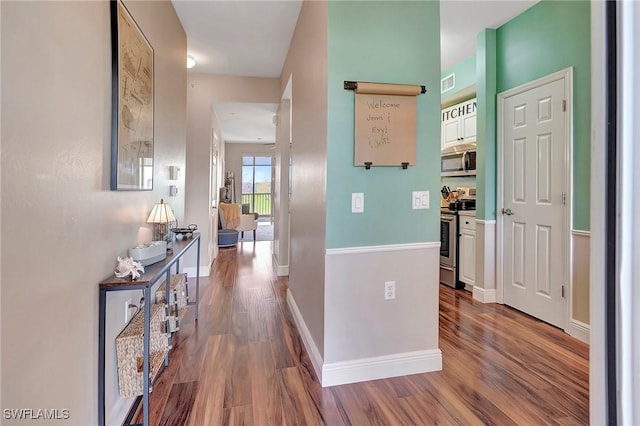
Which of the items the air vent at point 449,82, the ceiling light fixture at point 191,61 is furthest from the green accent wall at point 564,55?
the ceiling light fixture at point 191,61

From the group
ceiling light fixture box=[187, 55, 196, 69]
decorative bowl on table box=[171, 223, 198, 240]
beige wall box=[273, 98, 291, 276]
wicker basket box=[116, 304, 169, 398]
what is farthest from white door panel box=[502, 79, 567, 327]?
ceiling light fixture box=[187, 55, 196, 69]

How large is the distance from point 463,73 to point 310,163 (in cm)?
282

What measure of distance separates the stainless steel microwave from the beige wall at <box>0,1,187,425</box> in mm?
3452

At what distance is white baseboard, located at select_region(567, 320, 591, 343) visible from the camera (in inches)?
101

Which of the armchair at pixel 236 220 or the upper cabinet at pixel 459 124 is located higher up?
the upper cabinet at pixel 459 124

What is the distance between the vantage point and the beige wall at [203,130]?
177 inches

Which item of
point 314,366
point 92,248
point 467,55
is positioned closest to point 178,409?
point 314,366

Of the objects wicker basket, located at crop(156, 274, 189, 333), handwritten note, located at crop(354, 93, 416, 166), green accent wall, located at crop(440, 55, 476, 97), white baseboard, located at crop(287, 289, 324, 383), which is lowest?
white baseboard, located at crop(287, 289, 324, 383)

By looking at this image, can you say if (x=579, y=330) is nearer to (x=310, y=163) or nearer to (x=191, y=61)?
(x=310, y=163)

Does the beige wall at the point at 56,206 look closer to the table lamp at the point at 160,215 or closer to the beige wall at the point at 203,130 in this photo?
the table lamp at the point at 160,215

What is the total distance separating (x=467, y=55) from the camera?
13.0 ft

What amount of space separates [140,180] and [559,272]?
3314mm

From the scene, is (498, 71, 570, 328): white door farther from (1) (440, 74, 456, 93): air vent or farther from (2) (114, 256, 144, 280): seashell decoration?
(2) (114, 256, 144, 280): seashell decoration

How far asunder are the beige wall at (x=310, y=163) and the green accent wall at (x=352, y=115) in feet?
0.29
